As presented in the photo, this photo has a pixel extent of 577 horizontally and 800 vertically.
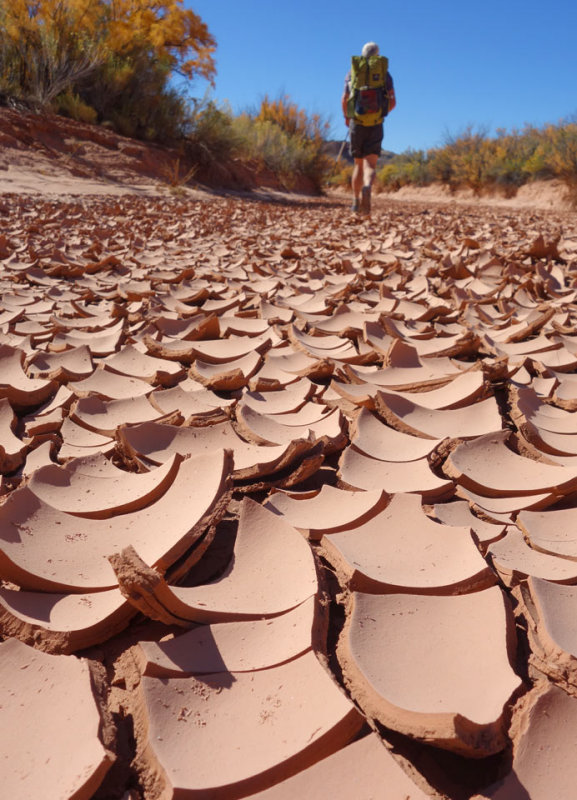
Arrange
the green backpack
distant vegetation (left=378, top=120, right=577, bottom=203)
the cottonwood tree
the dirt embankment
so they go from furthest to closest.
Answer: distant vegetation (left=378, top=120, right=577, bottom=203) → the cottonwood tree → the dirt embankment → the green backpack

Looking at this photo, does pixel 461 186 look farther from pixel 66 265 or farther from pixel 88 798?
pixel 88 798

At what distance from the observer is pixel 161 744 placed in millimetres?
505

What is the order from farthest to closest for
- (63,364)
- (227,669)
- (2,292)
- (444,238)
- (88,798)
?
(444,238) → (2,292) → (63,364) → (227,669) → (88,798)

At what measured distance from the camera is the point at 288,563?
72cm

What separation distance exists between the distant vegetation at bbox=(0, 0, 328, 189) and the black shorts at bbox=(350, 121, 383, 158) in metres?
5.08

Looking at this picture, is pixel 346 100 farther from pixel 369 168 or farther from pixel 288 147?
pixel 288 147

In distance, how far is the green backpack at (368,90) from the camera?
223 inches

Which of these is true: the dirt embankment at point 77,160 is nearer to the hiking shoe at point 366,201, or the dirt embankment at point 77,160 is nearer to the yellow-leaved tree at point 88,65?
→ the yellow-leaved tree at point 88,65

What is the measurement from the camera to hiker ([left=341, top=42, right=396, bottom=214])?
5.68 metres

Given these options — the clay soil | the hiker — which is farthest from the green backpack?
the clay soil

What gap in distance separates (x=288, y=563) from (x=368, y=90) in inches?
231

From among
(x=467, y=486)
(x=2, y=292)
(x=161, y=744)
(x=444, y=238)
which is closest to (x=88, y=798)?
(x=161, y=744)

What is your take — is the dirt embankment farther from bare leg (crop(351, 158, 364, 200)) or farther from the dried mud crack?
the dried mud crack

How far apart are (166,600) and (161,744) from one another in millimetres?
137
